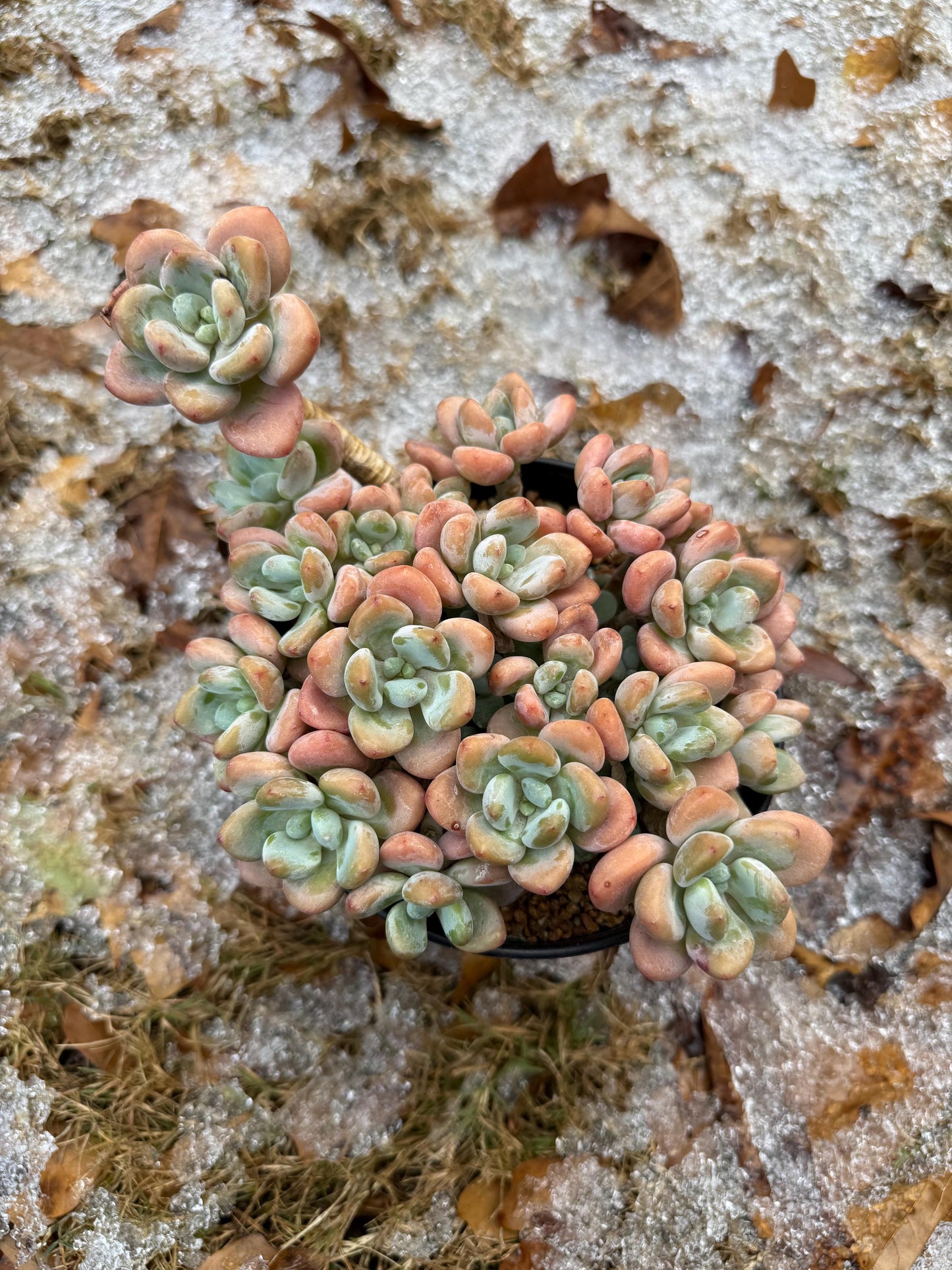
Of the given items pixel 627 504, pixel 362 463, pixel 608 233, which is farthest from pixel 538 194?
pixel 627 504

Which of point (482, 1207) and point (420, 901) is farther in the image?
point (482, 1207)

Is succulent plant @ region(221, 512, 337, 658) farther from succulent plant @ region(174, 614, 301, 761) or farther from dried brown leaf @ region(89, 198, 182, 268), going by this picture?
dried brown leaf @ region(89, 198, 182, 268)

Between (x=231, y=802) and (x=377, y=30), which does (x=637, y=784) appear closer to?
(x=231, y=802)

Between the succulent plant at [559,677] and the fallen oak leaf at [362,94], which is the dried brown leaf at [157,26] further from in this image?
the succulent plant at [559,677]

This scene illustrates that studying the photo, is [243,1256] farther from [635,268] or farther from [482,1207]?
[635,268]

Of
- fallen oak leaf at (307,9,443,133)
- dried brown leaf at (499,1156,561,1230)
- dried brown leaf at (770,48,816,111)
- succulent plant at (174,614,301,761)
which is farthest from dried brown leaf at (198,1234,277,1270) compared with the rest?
dried brown leaf at (770,48,816,111)
